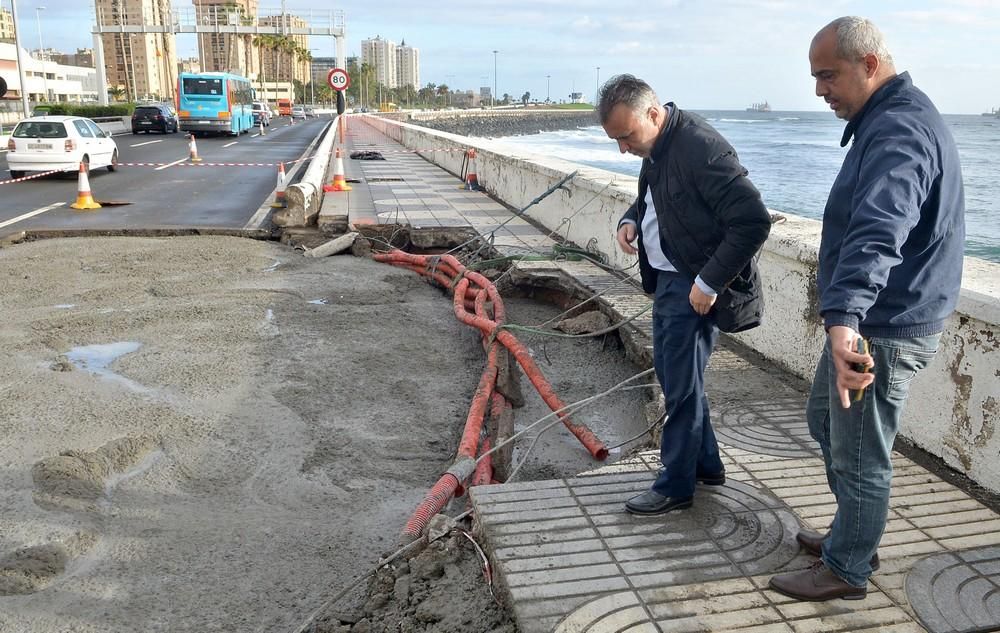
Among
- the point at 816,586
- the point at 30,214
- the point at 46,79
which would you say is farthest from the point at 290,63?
the point at 816,586

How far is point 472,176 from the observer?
51.2 feet

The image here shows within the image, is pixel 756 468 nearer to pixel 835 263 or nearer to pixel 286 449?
pixel 835 263

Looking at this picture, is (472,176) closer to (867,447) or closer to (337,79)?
(337,79)

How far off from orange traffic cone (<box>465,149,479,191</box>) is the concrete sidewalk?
11.6m

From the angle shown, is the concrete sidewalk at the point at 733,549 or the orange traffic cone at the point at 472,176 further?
the orange traffic cone at the point at 472,176

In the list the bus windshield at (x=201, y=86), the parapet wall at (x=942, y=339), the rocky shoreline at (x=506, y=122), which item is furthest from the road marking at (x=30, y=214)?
the rocky shoreline at (x=506, y=122)

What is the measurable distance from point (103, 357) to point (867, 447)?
5724mm

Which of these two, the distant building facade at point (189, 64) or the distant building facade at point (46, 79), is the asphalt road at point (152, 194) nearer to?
the distant building facade at point (46, 79)

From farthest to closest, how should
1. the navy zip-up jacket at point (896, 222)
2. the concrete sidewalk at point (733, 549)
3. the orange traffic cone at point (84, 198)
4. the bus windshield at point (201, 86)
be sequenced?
the bus windshield at point (201, 86)
the orange traffic cone at point (84, 198)
the concrete sidewalk at point (733, 549)
the navy zip-up jacket at point (896, 222)

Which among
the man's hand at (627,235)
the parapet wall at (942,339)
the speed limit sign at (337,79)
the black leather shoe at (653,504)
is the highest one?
the speed limit sign at (337,79)

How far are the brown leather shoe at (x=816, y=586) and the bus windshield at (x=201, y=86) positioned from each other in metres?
39.9

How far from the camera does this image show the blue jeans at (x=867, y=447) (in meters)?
2.52

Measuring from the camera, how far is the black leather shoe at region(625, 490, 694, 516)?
3369 millimetres

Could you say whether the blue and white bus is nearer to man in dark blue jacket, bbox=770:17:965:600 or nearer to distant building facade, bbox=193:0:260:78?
distant building facade, bbox=193:0:260:78
